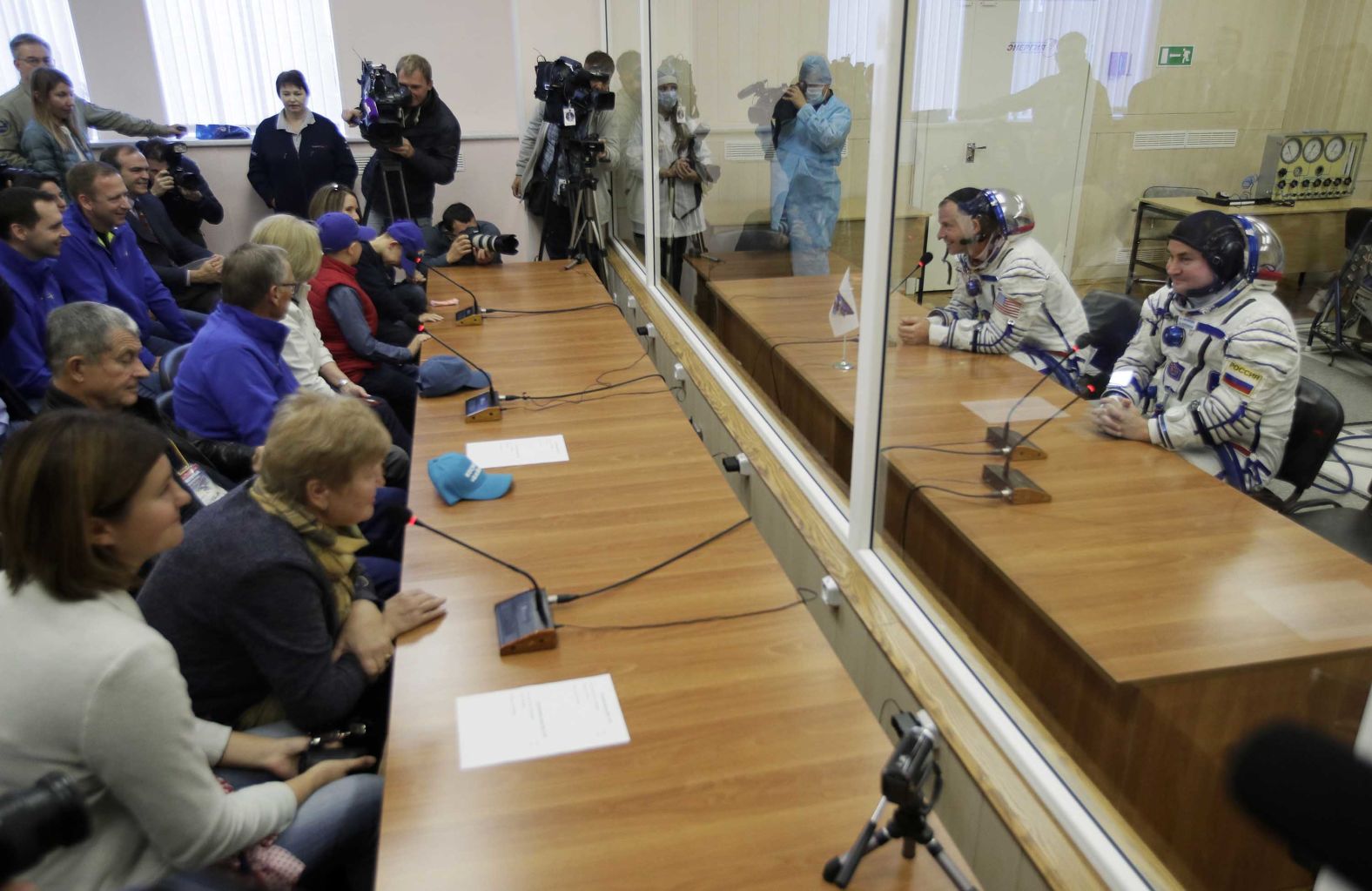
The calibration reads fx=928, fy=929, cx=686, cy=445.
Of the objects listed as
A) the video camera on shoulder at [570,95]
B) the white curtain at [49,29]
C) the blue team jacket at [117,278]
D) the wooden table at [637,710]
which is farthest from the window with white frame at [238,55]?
the wooden table at [637,710]

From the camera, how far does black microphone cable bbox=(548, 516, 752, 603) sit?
1757mm

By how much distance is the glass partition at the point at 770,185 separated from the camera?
244cm

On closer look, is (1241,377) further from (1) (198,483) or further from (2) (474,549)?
(1) (198,483)

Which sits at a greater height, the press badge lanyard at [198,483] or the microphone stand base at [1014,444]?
the microphone stand base at [1014,444]

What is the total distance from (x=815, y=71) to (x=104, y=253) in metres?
2.92

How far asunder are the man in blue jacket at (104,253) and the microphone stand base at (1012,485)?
10.2ft

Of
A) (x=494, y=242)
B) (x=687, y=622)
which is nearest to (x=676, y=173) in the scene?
(x=494, y=242)

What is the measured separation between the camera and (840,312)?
2.50 metres

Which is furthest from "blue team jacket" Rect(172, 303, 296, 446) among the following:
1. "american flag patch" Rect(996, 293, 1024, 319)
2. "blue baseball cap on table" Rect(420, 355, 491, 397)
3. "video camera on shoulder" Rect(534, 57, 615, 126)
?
"video camera on shoulder" Rect(534, 57, 615, 126)

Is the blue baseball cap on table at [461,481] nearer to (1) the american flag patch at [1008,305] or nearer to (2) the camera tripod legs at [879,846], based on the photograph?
(2) the camera tripod legs at [879,846]

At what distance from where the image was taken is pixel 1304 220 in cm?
334

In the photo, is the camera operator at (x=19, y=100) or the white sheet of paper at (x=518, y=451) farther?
the camera operator at (x=19, y=100)

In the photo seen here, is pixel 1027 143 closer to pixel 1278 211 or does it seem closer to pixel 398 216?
pixel 1278 211

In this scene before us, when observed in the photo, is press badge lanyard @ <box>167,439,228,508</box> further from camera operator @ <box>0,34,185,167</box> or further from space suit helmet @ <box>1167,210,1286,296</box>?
camera operator @ <box>0,34,185,167</box>
